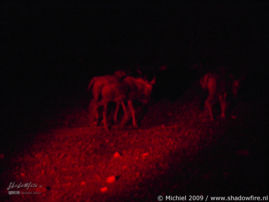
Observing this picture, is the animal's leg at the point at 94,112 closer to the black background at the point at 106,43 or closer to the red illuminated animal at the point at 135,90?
the red illuminated animal at the point at 135,90

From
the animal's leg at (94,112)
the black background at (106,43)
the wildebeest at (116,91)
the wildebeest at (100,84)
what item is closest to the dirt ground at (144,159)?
the animal's leg at (94,112)

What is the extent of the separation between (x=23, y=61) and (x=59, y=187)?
1322 centimetres

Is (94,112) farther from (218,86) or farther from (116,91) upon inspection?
(218,86)

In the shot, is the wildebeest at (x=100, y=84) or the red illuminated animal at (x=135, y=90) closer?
the wildebeest at (x=100, y=84)

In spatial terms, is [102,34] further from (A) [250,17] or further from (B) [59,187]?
(B) [59,187]

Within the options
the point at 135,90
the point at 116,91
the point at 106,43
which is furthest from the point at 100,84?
the point at 106,43

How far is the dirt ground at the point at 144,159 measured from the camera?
5.65 metres

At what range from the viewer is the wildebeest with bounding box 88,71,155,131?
915cm

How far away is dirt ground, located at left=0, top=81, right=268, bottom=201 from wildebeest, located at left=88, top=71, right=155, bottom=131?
72 cm

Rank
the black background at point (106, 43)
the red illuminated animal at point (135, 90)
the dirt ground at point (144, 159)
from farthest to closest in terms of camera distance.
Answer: the black background at point (106, 43)
the red illuminated animal at point (135, 90)
the dirt ground at point (144, 159)

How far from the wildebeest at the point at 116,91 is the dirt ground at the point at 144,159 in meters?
0.72

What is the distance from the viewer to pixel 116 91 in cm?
919

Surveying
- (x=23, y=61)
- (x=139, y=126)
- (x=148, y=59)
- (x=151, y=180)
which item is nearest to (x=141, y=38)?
(x=148, y=59)

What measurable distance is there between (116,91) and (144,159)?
9.44ft
